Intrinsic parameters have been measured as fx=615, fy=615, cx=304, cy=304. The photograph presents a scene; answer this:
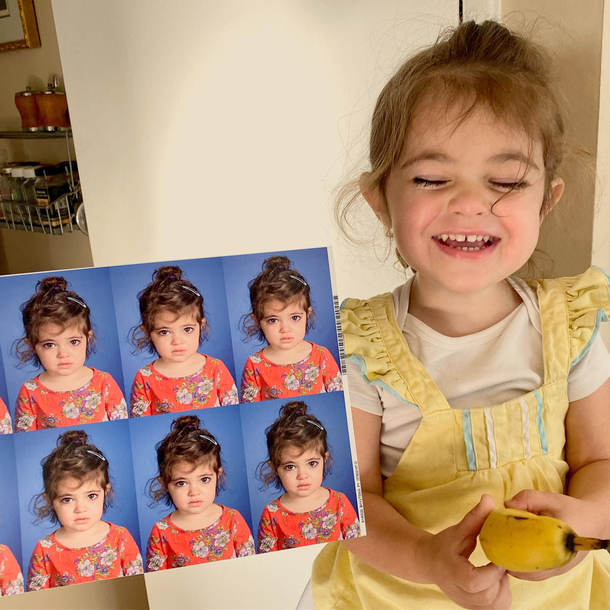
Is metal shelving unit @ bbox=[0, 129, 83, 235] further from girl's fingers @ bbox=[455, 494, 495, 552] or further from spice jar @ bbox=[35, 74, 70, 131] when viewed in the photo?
girl's fingers @ bbox=[455, 494, 495, 552]

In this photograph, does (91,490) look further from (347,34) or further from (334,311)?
(347,34)

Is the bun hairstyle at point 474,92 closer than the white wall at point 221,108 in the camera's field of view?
Yes

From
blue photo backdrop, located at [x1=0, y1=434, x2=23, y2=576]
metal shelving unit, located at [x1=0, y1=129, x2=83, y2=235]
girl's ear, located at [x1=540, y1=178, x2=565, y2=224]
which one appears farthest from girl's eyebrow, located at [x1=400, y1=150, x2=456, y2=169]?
metal shelving unit, located at [x1=0, y1=129, x2=83, y2=235]

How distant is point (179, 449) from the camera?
1.80 ft

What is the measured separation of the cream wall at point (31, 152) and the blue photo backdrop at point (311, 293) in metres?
0.83

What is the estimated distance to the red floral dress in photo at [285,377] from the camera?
557 millimetres

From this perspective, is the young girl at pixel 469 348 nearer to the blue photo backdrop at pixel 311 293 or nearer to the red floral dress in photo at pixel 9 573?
the blue photo backdrop at pixel 311 293

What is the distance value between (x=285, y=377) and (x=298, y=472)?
0.29 feet

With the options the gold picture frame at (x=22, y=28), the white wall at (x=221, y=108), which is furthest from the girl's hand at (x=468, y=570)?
the gold picture frame at (x=22, y=28)

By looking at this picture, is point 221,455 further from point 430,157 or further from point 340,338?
point 430,157

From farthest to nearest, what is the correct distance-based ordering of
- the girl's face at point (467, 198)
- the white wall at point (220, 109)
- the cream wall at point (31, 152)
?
the cream wall at point (31, 152)
the white wall at point (220, 109)
the girl's face at point (467, 198)

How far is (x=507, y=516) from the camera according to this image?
0.51m

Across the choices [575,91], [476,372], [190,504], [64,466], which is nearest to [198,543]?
[190,504]

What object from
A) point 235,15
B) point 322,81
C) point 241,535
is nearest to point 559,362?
point 241,535
